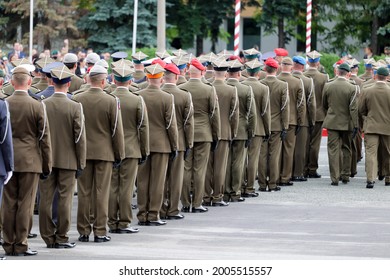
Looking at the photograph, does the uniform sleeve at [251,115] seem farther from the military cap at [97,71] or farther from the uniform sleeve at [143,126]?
the military cap at [97,71]

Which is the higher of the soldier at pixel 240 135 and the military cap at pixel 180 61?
the military cap at pixel 180 61

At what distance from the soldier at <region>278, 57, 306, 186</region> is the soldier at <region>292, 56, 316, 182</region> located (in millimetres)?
324

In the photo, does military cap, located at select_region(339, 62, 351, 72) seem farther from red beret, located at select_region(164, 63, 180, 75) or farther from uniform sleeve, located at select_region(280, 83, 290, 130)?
red beret, located at select_region(164, 63, 180, 75)

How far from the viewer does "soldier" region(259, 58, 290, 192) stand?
22.0 metres

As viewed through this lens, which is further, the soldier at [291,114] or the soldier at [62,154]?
the soldier at [291,114]

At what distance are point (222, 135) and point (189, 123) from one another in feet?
5.69

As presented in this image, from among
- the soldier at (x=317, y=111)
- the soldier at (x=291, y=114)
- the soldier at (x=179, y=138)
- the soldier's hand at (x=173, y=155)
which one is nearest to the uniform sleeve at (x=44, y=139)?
the soldier's hand at (x=173, y=155)

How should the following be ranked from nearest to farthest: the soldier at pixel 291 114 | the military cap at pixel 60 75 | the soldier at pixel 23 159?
the soldier at pixel 23 159, the military cap at pixel 60 75, the soldier at pixel 291 114

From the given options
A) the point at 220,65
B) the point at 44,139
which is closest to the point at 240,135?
the point at 220,65

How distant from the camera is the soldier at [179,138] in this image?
17969 mm

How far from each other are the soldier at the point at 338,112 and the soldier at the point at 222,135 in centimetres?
364

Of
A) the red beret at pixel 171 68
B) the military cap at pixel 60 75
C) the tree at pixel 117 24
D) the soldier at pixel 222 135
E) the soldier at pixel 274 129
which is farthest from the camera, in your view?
the tree at pixel 117 24

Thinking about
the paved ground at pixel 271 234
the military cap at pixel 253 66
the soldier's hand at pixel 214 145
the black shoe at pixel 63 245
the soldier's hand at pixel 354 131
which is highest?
the military cap at pixel 253 66

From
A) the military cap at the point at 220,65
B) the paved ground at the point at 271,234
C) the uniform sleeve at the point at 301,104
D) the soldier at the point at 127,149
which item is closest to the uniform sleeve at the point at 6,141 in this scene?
the paved ground at the point at 271,234
